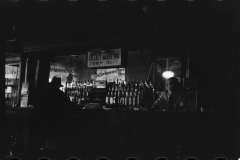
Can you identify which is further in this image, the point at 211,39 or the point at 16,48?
the point at 16,48

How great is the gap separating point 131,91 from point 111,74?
7.98ft

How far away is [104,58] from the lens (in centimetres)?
756

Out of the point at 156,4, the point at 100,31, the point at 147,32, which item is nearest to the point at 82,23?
the point at 100,31

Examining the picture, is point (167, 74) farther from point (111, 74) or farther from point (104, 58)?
point (104, 58)

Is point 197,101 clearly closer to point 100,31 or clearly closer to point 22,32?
point 100,31

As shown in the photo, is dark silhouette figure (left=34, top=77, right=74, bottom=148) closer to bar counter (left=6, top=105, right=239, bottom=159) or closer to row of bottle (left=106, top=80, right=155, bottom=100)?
bar counter (left=6, top=105, right=239, bottom=159)

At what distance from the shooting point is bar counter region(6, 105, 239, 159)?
184 inches

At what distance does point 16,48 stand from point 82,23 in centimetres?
293

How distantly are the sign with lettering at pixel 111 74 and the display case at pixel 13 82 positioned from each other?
3.37 metres

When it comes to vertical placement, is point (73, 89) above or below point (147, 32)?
below

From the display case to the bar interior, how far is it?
8.22 feet

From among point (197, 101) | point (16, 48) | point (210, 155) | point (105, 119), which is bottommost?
point (210, 155)

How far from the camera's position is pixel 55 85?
5492 millimetres

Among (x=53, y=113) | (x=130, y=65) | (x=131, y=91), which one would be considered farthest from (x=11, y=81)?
(x=53, y=113)
